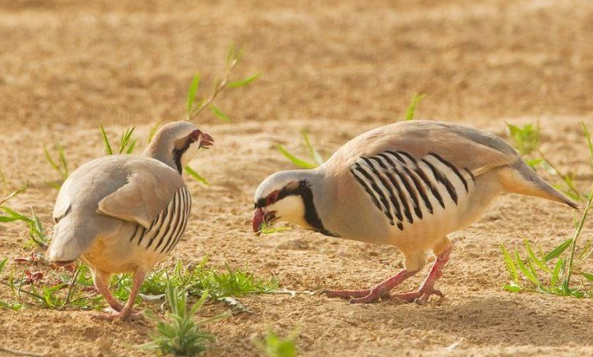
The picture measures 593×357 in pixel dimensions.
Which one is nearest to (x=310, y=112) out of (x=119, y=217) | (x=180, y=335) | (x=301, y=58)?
(x=301, y=58)

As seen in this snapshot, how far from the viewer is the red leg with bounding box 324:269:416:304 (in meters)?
4.92

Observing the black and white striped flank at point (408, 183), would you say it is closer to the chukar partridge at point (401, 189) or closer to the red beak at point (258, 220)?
the chukar partridge at point (401, 189)

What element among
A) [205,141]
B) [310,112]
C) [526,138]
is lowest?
[310,112]

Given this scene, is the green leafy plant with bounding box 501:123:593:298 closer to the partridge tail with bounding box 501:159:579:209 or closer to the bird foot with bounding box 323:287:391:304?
the partridge tail with bounding box 501:159:579:209

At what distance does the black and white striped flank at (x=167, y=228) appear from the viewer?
4.27 metres

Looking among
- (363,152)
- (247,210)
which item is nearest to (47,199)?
(247,210)

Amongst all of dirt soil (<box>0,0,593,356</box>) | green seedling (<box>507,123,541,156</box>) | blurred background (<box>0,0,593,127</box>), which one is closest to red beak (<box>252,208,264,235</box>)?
dirt soil (<box>0,0,593,356</box>)

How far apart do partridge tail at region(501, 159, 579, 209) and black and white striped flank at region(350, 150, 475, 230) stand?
0.81ft

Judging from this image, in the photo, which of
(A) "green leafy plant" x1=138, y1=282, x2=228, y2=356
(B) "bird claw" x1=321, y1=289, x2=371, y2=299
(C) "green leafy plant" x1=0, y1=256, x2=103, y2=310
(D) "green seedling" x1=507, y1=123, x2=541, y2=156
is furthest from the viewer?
(D) "green seedling" x1=507, y1=123, x2=541, y2=156

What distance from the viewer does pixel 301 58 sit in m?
10.4

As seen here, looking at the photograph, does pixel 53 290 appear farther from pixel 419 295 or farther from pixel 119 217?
pixel 419 295

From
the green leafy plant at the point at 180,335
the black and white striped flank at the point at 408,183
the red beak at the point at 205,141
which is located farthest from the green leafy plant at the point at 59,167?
the green leafy plant at the point at 180,335

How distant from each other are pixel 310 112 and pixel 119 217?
4.98 m

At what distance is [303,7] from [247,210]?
6.07 metres
